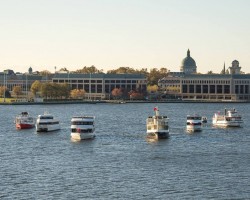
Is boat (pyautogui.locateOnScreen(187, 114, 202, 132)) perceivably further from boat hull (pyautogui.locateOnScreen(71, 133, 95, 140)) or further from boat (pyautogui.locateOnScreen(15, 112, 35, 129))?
boat (pyautogui.locateOnScreen(15, 112, 35, 129))

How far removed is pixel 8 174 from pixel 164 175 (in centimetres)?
1371

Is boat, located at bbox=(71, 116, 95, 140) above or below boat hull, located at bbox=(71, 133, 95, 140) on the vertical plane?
above

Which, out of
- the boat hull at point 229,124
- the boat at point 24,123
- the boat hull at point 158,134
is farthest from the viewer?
the boat hull at point 229,124

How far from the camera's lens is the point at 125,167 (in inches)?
2911

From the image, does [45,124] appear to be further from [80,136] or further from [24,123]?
[80,136]

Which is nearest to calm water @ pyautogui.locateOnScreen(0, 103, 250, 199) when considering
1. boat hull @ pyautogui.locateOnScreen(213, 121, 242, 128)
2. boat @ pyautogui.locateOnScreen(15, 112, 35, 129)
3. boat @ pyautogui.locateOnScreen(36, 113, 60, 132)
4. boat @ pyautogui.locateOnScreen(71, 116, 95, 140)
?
boat @ pyautogui.locateOnScreen(71, 116, 95, 140)

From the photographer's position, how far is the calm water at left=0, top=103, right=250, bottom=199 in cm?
6188

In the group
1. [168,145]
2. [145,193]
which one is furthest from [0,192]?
[168,145]

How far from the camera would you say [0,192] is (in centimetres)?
6150

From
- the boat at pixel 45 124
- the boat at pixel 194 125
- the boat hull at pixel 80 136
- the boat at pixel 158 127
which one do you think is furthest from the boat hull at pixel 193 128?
the boat hull at pixel 80 136

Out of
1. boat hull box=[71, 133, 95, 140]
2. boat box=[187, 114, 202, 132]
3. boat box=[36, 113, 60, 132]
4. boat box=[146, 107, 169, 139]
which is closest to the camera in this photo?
boat hull box=[71, 133, 95, 140]

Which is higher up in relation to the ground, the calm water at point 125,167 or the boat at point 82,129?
the boat at point 82,129

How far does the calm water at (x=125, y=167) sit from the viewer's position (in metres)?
61.9

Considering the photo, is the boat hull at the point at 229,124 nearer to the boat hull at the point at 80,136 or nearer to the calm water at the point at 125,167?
the calm water at the point at 125,167
